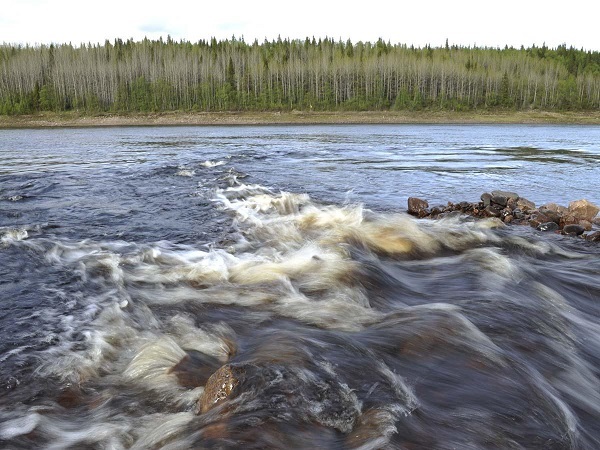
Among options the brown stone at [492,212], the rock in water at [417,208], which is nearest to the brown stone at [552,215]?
the brown stone at [492,212]

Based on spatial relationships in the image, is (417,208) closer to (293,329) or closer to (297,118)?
(293,329)

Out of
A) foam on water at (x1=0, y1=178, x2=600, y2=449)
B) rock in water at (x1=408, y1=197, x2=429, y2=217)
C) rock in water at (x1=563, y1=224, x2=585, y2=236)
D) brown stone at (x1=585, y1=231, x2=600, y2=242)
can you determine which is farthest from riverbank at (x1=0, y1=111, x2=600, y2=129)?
foam on water at (x1=0, y1=178, x2=600, y2=449)

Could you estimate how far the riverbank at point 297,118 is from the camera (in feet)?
323

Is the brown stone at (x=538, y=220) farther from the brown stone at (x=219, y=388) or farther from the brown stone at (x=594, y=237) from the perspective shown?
the brown stone at (x=219, y=388)

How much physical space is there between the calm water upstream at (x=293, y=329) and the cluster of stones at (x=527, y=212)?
0.83 meters

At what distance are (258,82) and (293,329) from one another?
408 feet

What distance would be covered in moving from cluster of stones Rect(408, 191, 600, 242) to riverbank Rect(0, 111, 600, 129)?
278ft

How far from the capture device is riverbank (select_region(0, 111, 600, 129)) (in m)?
98.4

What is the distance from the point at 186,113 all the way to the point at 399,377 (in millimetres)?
108882

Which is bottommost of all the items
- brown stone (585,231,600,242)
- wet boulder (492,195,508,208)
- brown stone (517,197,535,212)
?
brown stone (585,231,600,242)

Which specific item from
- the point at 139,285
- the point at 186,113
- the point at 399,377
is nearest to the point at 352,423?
the point at 399,377

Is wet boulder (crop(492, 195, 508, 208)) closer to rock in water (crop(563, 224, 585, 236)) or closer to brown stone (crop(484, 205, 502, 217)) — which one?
brown stone (crop(484, 205, 502, 217))

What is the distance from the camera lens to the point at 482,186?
19.9 metres

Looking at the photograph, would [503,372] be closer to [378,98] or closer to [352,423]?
[352,423]
